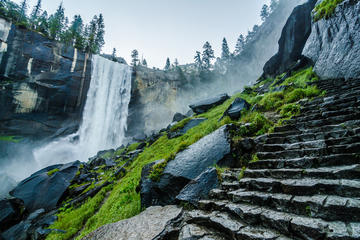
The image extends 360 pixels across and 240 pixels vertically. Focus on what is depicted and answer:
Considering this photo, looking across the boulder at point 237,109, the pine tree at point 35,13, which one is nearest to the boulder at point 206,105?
the boulder at point 237,109

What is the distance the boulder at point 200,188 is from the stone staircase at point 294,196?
0.23 meters

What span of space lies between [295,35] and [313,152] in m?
25.1

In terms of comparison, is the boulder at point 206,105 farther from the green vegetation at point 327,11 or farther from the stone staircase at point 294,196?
the stone staircase at point 294,196

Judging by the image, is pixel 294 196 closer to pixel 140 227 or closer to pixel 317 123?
pixel 140 227

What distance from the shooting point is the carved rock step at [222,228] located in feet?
7.47

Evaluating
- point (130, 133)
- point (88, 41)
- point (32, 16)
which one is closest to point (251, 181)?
point (130, 133)

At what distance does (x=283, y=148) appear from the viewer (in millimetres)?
4465

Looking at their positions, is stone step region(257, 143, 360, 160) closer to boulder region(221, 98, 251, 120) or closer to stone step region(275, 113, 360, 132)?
stone step region(275, 113, 360, 132)

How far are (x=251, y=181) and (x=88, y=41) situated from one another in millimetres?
61195

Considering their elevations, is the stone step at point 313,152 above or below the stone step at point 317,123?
below

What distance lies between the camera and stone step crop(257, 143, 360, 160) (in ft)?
10.7

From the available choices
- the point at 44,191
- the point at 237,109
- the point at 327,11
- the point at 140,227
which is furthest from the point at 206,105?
the point at 44,191

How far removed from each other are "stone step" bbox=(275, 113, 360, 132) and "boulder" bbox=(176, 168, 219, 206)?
3228 mm

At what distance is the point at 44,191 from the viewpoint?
39.8ft
